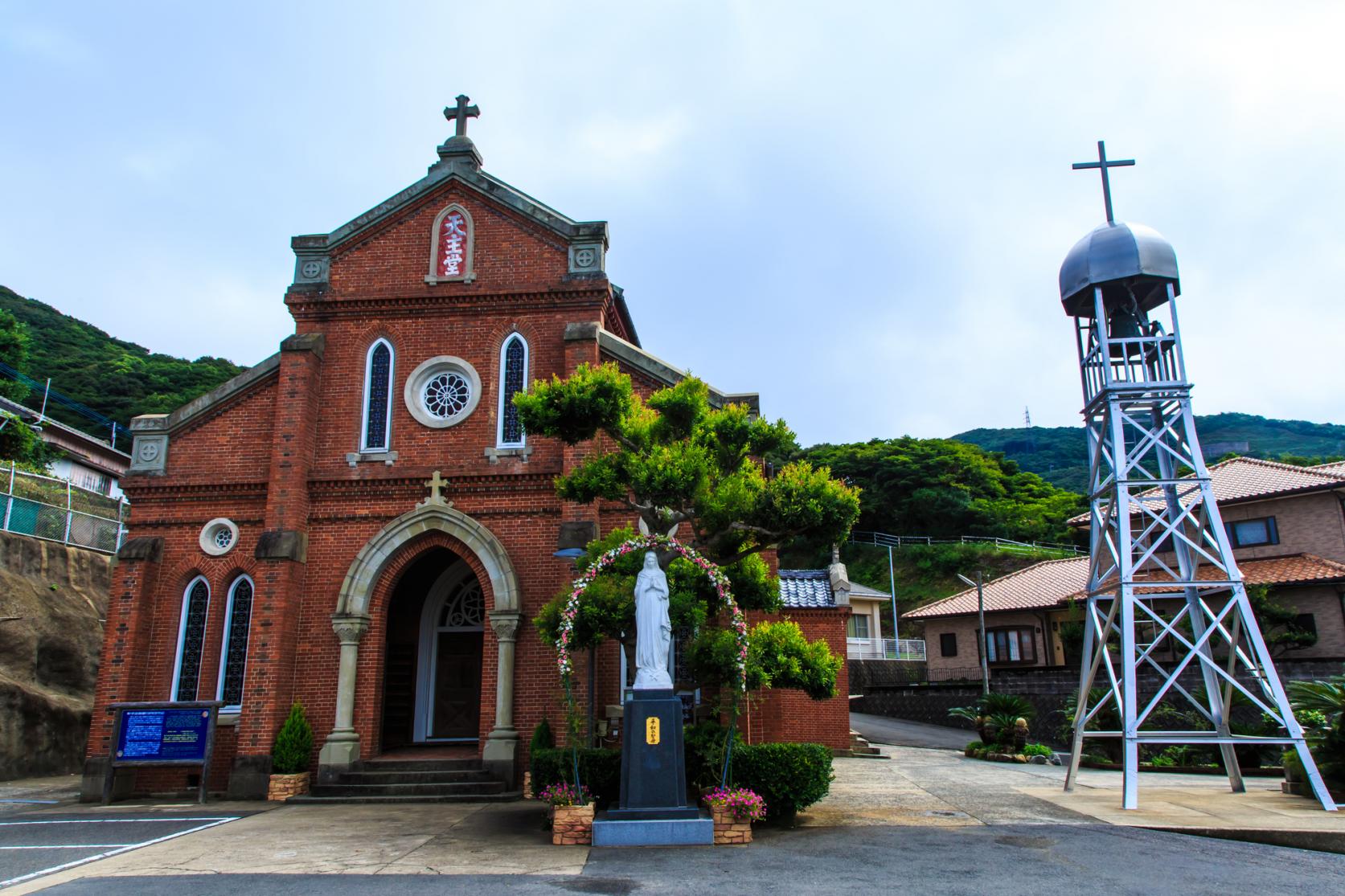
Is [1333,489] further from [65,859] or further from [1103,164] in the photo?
[65,859]

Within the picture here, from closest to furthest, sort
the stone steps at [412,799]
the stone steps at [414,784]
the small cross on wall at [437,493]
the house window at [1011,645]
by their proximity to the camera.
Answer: the stone steps at [412,799]
the stone steps at [414,784]
the small cross on wall at [437,493]
the house window at [1011,645]

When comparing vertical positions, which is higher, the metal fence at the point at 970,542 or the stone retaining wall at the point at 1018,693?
the metal fence at the point at 970,542

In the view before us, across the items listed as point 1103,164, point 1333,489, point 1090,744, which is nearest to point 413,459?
point 1103,164

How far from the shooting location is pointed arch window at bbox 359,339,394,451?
16.4 m

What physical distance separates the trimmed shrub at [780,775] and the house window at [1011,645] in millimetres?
25593

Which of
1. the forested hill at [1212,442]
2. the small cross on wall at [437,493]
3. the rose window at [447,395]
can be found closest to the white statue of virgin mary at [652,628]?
the small cross on wall at [437,493]

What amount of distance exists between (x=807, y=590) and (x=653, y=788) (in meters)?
12.4

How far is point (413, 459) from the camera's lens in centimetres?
1608

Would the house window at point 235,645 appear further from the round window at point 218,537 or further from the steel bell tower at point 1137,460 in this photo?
the steel bell tower at point 1137,460

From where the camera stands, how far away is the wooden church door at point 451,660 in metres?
17.3

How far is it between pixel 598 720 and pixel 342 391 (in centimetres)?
736

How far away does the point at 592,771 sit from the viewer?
11.5 metres

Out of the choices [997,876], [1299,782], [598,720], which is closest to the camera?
[997,876]

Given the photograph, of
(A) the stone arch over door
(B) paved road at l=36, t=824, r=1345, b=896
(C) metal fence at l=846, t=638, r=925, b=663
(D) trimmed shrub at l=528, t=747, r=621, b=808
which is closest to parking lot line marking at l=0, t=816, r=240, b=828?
(A) the stone arch over door
